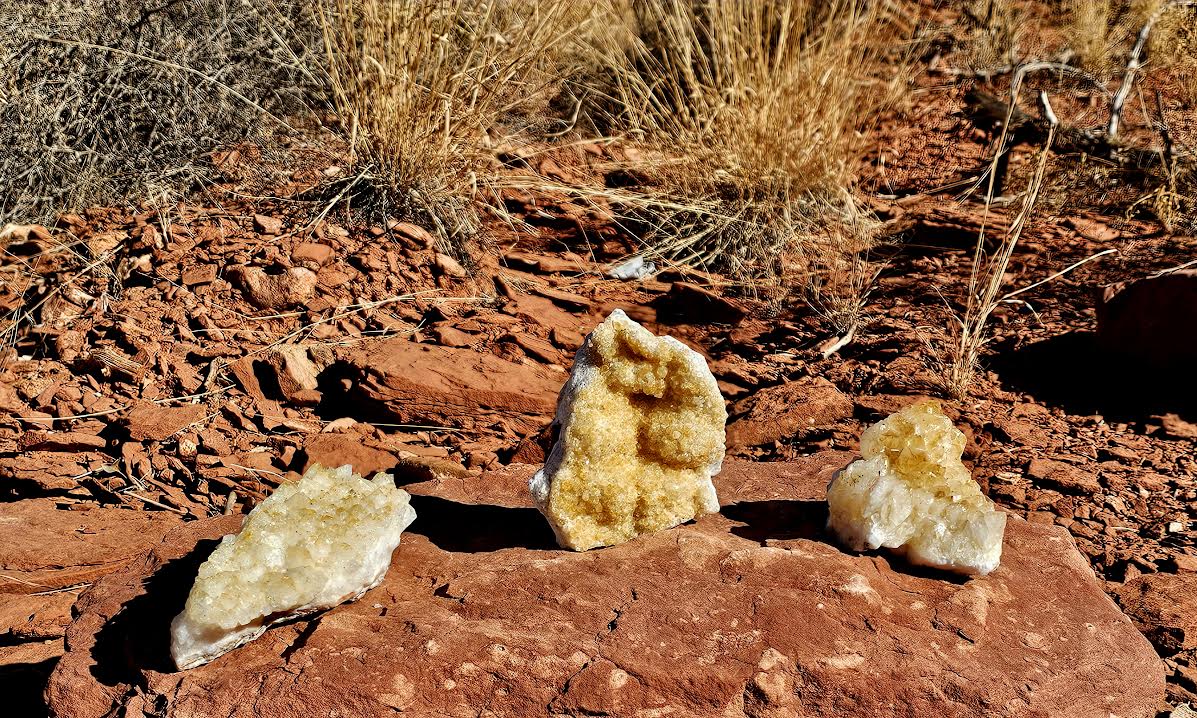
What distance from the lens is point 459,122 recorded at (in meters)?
4.78

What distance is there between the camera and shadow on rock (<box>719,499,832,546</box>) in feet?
8.47

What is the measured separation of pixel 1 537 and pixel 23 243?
1.93 meters

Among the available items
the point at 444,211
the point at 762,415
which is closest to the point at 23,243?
the point at 444,211

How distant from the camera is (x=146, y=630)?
2.29 m

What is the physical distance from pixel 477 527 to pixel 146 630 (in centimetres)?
80

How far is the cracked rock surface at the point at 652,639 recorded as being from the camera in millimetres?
2055

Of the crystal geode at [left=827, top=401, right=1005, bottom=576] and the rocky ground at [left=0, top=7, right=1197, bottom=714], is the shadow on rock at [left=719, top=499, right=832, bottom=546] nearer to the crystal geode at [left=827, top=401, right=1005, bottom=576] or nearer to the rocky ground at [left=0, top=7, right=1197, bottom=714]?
the crystal geode at [left=827, top=401, right=1005, bottom=576]

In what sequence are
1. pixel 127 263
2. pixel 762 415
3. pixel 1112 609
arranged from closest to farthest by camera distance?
pixel 1112 609 < pixel 762 415 < pixel 127 263

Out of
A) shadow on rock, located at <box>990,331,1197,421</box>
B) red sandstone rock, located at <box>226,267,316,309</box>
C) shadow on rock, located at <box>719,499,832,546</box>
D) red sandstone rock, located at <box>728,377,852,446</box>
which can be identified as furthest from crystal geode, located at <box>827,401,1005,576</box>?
red sandstone rock, located at <box>226,267,316,309</box>

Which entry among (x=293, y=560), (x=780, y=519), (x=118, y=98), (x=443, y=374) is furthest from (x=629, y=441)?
(x=118, y=98)

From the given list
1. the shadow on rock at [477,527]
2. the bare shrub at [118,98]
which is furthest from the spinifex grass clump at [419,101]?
the shadow on rock at [477,527]

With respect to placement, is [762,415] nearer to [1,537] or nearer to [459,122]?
[459,122]

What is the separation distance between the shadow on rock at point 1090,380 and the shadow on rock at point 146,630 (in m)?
2.83

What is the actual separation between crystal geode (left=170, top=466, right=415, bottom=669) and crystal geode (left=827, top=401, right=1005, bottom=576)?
1.03m
